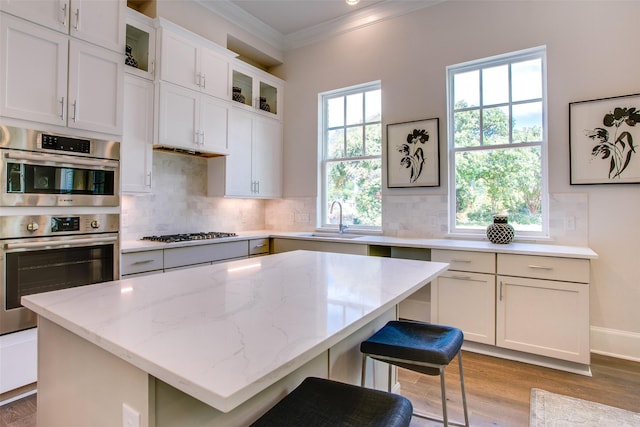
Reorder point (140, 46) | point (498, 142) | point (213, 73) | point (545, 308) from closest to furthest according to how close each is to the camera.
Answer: point (545, 308) → point (140, 46) → point (498, 142) → point (213, 73)

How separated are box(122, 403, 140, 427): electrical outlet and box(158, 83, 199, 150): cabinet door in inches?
105

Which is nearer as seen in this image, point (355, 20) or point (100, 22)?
point (100, 22)

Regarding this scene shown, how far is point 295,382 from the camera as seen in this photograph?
1.20 m

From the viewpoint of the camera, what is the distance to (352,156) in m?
4.14

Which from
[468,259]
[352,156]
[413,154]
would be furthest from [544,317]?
[352,156]

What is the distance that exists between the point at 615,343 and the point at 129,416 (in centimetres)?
343

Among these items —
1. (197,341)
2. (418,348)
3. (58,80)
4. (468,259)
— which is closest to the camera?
(197,341)

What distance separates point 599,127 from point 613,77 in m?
0.41

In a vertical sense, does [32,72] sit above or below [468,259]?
above

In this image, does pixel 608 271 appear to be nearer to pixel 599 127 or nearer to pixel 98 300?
pixel 599 127

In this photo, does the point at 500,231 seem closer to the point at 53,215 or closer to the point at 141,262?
the point at 141,262

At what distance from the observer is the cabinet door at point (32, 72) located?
2.02m

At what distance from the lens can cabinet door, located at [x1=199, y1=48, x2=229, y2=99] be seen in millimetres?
3415

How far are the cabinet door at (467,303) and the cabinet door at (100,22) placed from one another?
3.19 m
